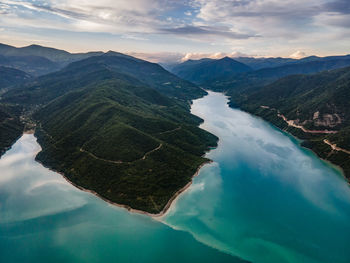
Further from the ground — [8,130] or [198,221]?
[198,221]

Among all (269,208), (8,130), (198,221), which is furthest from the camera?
(8,130)

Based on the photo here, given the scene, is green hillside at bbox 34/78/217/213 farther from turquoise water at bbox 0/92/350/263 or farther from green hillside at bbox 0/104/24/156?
green hillside at bbox 0/104/24/156

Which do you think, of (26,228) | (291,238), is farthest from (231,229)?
(26,228)

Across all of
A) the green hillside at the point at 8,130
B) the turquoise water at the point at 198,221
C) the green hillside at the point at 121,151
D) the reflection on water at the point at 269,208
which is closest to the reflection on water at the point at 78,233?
the turquoise water at the point at 198,221

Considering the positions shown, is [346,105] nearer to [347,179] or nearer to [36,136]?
[347,179]

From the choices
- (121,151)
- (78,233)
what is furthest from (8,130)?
(78,233)

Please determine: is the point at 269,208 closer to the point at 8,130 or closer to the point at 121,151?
the point at 121,151

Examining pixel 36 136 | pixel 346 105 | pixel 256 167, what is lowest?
pixel 36 136
